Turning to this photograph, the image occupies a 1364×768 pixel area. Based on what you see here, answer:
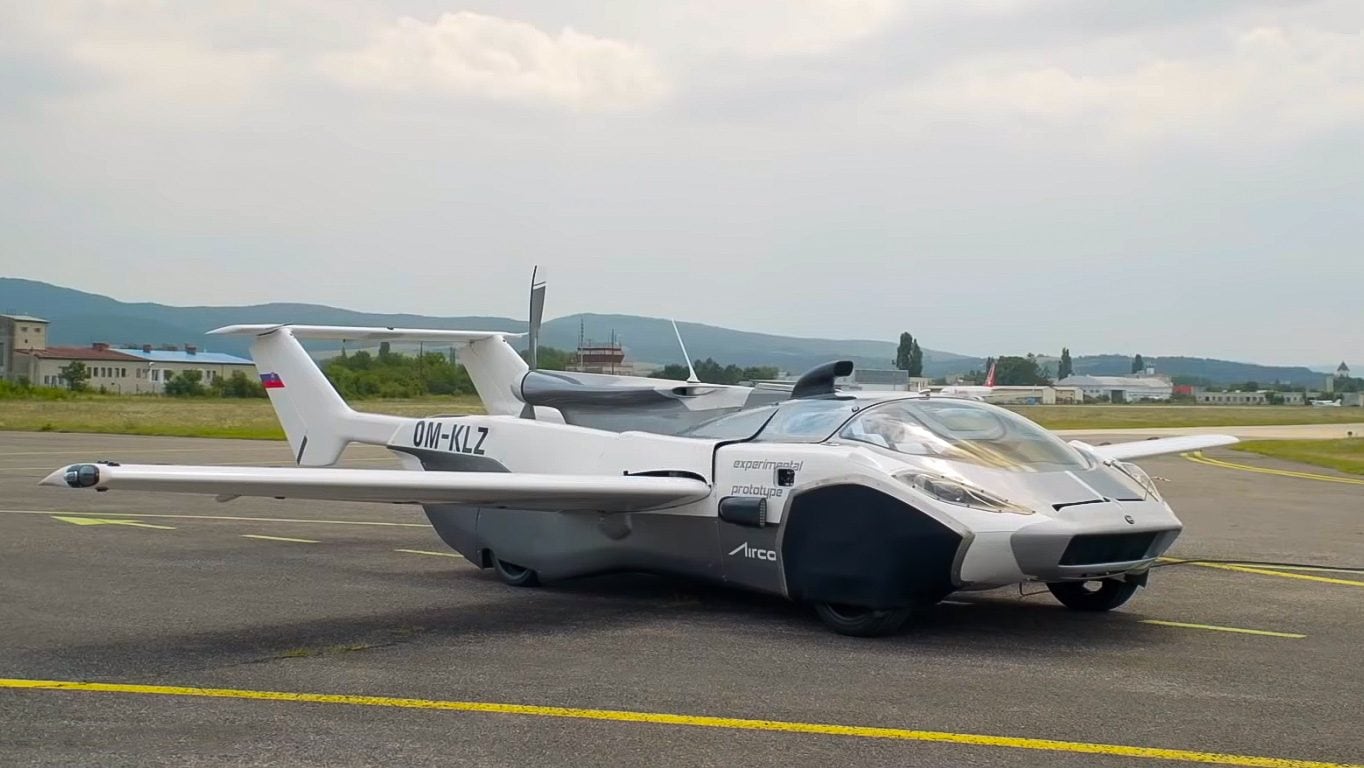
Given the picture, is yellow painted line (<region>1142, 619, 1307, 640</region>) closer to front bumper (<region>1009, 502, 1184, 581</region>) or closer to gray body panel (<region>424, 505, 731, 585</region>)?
front bumper (<region>1009, 502, 1184, 581</region>)

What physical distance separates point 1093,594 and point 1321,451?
32.5 metres

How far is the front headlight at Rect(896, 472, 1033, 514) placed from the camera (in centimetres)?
827

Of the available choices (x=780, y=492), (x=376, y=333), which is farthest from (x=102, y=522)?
(x=780, y=492)

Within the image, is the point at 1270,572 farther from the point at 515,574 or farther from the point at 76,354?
the point at 76,354

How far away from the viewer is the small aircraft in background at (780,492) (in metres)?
8.27

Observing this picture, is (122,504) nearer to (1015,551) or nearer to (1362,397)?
(1015,551)

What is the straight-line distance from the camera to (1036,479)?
862cm

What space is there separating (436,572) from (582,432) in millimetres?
2197

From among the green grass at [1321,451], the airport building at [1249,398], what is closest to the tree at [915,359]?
the green grass at [1321,451]

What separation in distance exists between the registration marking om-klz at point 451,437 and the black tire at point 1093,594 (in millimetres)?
5038

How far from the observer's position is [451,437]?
11.9 metres

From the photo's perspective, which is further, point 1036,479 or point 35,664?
point 1036,479

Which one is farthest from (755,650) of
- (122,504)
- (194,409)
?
(194,409)

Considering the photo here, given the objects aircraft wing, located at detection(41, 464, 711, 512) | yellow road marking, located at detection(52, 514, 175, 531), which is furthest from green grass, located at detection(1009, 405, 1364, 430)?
aircraft wing, located at detection(41, 464, 711, 512)
